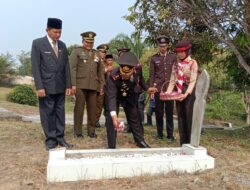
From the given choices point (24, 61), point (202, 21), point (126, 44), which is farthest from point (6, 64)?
point (202, 21)

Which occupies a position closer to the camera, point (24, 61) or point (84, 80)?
point (84, 80)

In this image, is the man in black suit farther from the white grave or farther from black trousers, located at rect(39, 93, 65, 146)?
the white grave

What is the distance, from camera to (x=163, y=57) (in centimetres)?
730

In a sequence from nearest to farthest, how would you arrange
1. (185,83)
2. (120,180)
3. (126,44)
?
(120,180) → (185,83) → (126,44)

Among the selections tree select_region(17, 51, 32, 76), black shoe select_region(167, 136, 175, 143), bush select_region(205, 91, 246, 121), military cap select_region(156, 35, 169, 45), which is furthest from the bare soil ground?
tree select_region(17, 51, 32, 76)

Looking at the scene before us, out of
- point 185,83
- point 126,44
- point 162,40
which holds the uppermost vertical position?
point 126,44

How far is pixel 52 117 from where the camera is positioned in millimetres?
6414

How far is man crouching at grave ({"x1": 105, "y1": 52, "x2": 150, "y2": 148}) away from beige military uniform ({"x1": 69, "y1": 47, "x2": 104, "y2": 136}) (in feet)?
3.33

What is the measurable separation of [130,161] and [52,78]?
2031 mm

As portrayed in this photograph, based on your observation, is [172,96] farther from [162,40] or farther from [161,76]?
[162,40]

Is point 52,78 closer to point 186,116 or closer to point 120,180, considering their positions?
point 186,116

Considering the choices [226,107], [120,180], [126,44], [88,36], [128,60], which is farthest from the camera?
[126,44]

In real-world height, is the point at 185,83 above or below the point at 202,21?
below

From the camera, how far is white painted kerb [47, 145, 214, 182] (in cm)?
466
